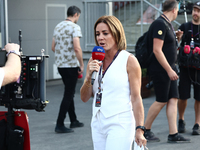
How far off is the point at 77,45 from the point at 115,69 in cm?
331

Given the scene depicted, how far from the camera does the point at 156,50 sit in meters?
5.27

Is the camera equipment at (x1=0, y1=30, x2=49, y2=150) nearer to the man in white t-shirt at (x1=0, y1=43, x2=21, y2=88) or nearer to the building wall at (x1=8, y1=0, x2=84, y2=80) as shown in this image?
the man in white t-shirt at (x1=0, y1=43, x2=21, y2=88)

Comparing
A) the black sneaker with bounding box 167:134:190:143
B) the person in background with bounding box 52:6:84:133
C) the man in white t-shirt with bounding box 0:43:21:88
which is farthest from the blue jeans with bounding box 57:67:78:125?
the man in white t-shirt with bounding box 0:43:21:88

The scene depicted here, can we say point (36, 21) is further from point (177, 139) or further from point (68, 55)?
point (177, 139)

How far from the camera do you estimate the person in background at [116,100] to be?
294cm

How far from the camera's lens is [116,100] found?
Result: 2994mm

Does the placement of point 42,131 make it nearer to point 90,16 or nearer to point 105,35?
point 105,35

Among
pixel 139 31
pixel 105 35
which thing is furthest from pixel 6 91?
pixel 139 31

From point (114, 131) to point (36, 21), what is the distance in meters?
9.85

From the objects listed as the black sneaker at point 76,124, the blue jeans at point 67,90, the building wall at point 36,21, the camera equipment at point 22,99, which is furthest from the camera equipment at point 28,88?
the building wall at point 36,21

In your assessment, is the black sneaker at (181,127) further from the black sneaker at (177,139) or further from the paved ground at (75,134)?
the black sneaker at (177,139)

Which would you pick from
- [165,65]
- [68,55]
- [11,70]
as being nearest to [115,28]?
[11,70]

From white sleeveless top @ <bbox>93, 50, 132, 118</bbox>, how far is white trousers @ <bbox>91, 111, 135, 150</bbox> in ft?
0.16

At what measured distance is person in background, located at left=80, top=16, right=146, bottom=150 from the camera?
2938 millimetres
